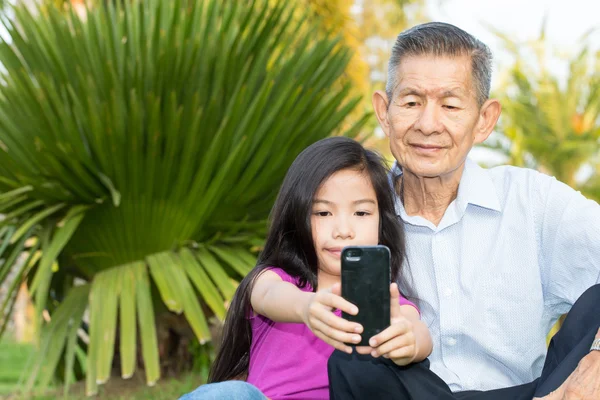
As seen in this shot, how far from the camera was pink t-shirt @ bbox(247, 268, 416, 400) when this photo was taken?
2531 millimetres

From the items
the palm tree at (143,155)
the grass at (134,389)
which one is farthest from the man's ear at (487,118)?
the grass at (134,389)

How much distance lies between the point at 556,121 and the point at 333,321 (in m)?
11.0

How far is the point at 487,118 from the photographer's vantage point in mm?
2725

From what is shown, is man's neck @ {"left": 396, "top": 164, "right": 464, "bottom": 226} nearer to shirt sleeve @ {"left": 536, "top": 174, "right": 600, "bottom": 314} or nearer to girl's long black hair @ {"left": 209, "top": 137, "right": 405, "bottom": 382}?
girl's long black hair @ {"left": 209, "top": 137, "right": 405, "bottom": 382}

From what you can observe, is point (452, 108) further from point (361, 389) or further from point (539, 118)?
point (539, 118)

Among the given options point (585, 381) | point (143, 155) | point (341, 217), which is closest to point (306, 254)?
point (341, 217)

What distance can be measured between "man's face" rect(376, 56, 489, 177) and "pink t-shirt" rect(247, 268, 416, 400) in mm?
480

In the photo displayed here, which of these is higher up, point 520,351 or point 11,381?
point 520,351

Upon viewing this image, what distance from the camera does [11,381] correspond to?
264 inches

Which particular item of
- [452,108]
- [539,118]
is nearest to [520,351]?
[452,108]

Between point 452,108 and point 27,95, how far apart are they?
2895 millimetres

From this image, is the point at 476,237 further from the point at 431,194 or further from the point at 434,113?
the point at 434,113

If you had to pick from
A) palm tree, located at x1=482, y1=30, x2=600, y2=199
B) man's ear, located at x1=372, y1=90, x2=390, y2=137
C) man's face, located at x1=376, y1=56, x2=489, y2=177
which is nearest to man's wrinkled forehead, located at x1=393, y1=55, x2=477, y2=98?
man's face, located at x1=376, y1=56, x2=489, y2=177

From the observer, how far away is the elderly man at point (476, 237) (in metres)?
2.53
